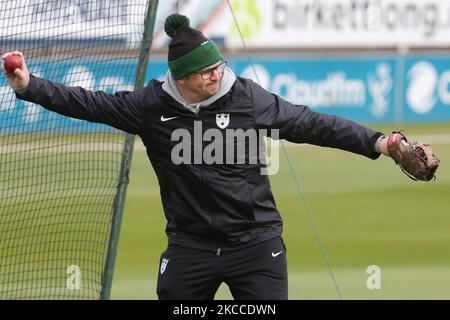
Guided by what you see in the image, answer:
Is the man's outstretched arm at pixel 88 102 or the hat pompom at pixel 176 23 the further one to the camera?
the hat pompom at pixel 176 23

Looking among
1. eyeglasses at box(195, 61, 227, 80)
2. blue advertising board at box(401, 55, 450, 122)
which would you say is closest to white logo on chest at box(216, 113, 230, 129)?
eyeglasses at box(195, 61, 227, 80)

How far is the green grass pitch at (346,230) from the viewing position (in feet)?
41.7

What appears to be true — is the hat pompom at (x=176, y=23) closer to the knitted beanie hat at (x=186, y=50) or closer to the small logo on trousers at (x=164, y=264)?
the knitted beanie hat at (x=186, y=50)

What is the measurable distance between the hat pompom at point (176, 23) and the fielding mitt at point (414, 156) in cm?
157

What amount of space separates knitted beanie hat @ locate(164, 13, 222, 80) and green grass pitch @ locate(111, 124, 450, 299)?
467 centimetres

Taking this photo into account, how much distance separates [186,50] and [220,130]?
1.86 feet

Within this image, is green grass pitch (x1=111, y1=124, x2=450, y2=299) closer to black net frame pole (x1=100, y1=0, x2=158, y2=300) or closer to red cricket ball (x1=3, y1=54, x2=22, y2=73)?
black net frame pole (x1=100, y1=0, x2=158, y2=300)

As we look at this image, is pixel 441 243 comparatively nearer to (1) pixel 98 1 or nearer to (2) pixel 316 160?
(1) pixel 98 1

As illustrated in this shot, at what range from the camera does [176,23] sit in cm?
750

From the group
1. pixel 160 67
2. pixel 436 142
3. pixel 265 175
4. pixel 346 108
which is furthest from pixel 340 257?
pixel 346 108

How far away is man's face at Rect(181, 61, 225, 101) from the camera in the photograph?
7.25 m

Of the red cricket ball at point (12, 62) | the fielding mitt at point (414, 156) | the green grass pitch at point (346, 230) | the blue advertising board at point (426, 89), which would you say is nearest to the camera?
the fielding mitt at point (414, 156)

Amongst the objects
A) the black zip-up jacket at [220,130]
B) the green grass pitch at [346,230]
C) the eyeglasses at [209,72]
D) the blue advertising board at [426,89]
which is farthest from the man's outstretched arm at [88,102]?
the blue advertising board at [426,89]
